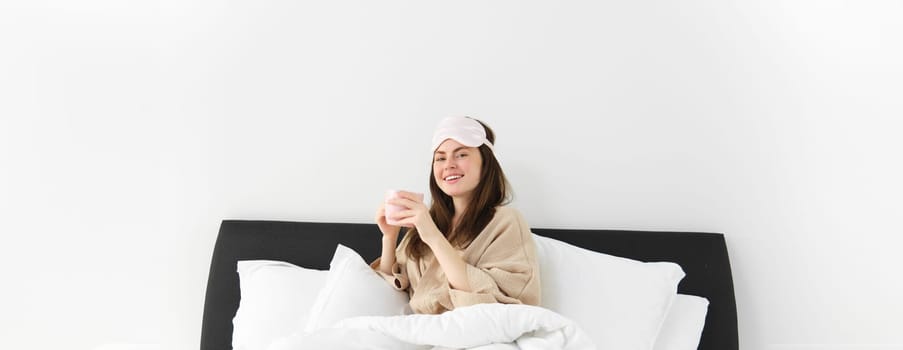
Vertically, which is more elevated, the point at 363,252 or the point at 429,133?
the point at 429,133

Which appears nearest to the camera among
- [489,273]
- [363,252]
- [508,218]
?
[489,273]

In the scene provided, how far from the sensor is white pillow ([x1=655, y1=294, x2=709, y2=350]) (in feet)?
7.10

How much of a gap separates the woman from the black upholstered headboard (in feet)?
0.76

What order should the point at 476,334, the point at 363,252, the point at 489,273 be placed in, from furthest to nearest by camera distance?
the point at 363,252, the point at 489,273, the point at 476,334

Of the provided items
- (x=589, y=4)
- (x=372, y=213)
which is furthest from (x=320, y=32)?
(x=589, y=4)

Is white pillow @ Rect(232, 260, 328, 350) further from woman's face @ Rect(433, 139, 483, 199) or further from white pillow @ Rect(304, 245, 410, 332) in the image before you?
woman's face @ Rect(433, 139, 483, 199)

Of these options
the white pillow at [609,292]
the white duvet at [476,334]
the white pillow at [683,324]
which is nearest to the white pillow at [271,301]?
the white duvet at [476,334]

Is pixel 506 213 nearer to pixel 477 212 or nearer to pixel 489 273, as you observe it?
pixel 477 212

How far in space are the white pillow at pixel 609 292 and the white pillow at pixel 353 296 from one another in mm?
403

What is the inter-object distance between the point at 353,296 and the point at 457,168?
1.40 feet

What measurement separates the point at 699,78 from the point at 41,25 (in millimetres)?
2021

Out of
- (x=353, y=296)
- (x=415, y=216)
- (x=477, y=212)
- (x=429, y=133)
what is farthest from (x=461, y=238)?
(x=429, y=133)

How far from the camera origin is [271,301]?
221 cm

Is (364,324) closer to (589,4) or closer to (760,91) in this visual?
(589,4)
